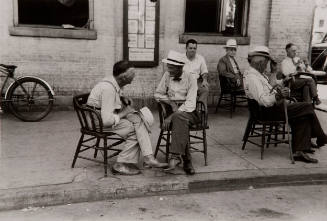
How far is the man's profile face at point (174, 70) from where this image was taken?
545 centimetres

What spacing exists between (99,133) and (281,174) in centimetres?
241

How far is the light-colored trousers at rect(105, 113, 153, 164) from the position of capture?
5066mm

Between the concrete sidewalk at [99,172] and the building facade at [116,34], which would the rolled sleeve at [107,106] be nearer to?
the concrete sidewalk at [99,172]

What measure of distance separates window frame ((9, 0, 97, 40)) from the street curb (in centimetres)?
454

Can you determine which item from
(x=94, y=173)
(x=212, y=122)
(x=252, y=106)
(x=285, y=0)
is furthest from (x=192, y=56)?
(x=94, y=173)

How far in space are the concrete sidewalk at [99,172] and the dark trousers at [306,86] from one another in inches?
81.3

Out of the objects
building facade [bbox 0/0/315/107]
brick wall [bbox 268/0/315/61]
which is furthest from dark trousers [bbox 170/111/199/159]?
brick wall [bbox 268/0/315/61]

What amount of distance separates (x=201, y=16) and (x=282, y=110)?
445cm

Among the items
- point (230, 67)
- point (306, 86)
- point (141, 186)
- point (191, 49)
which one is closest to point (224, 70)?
point (230, 67)

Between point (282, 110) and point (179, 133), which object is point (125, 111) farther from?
point (282, 110)

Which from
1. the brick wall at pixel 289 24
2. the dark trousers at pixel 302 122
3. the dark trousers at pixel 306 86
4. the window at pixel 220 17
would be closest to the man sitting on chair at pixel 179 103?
the dark trousers at pixel 302 122

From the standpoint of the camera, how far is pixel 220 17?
9.92m

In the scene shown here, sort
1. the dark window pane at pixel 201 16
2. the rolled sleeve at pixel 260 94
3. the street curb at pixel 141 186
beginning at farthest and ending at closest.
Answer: the dark window pane at pixel 201 16
the rolled sleeve at pixel 260 94
the street curb at pixel 141 186

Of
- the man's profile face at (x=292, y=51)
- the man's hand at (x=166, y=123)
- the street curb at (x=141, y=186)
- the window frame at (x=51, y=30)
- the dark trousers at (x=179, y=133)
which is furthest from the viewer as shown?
the man's profile face at (x=292, y=51)
